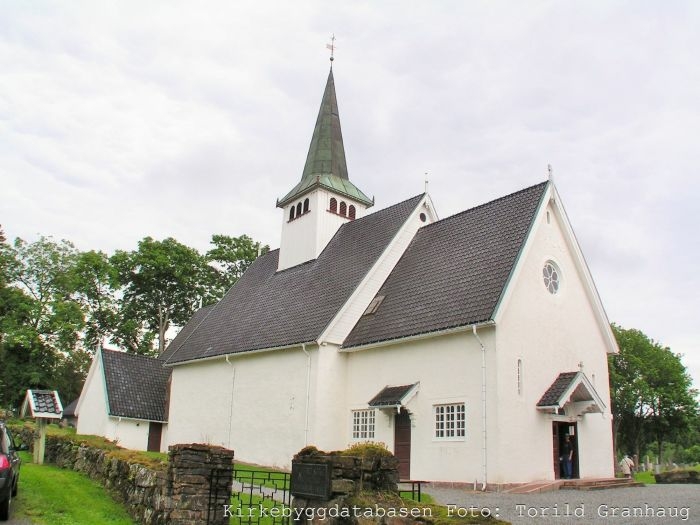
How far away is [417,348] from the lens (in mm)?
19688

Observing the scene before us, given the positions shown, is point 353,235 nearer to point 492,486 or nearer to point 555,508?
point 492,486

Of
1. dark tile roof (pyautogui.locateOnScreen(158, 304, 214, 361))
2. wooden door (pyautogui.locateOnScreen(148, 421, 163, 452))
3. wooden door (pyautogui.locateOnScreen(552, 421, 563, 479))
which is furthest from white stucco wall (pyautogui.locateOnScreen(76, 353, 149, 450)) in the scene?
wooden door (pyautogui.locateOnScreen(552, 421, 563, 479))

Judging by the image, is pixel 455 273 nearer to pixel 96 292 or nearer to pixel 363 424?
pixel 363 424

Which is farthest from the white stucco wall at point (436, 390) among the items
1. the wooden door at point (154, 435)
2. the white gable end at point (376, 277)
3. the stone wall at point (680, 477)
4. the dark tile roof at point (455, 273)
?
the wooden door at point (154, 435)

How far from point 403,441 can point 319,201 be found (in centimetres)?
1312

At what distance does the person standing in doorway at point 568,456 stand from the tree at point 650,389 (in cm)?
3120

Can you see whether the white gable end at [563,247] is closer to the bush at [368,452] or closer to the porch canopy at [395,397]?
the porch canopy at [395,397]

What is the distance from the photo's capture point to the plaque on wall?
8.73 meters

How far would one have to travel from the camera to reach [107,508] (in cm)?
1225

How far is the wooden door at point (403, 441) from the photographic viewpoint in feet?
62.6

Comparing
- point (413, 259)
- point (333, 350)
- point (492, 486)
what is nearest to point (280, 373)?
point (333, 350)

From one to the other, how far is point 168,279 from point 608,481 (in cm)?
3950

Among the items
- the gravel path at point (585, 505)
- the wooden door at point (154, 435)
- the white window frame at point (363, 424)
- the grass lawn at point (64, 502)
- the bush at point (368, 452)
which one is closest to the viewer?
the bush at point (368, 452)

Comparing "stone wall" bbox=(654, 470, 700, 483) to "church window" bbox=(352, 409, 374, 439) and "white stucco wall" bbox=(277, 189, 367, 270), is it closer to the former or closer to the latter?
"church window" bbox=(352, 409, 374, 439)
